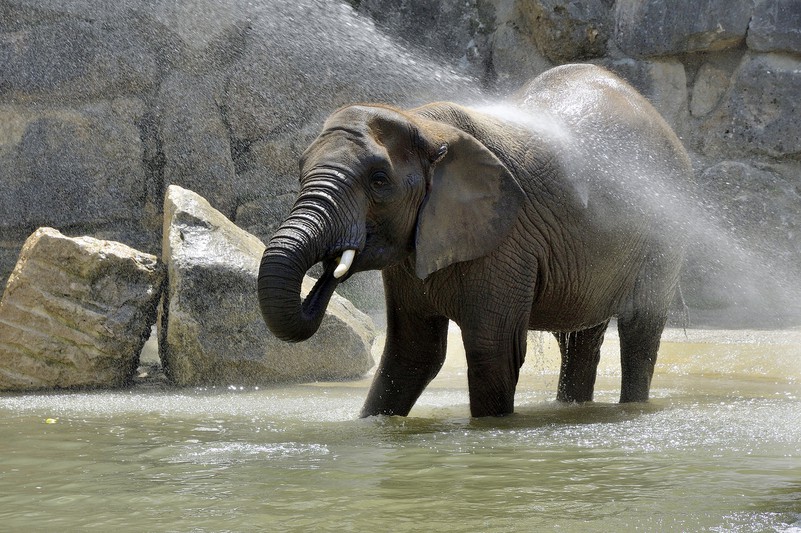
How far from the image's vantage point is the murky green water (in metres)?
3.69

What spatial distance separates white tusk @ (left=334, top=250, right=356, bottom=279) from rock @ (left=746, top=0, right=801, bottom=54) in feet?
25.8

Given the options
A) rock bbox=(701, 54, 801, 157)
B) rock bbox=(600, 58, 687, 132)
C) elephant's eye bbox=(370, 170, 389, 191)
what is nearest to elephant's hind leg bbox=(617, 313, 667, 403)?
elephant's eye bbox=(370, 170, 389, 191)

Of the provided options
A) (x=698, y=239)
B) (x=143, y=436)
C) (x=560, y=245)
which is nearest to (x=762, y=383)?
(x=698, y=239)

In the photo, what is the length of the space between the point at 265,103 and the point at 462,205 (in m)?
6.74

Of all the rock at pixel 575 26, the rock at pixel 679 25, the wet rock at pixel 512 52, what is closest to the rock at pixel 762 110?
the rock at pixel 679 25

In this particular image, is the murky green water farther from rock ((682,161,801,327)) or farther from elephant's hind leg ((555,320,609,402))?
rock ((682,161,801,327))

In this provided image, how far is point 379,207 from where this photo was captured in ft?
17.9

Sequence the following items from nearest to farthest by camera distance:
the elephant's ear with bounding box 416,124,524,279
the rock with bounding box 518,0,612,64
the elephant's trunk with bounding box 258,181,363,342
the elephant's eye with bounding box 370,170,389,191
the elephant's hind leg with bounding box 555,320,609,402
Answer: the elephant's trunk with bounding box 258,181,363,342, the elephant's eye with bounding box 370,170,389,191, the elephant's ear with bounding box 416,124,524,279, the elephant's hind leg with bounding box 555,320,609,402, the rock with bounding box 518,0,612,64

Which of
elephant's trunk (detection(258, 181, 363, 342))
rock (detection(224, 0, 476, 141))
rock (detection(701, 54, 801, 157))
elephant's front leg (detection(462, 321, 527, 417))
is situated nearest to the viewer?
elephant's trunk (detection(258, 181, 363, 342))

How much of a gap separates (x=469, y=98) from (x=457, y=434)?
23.9ft

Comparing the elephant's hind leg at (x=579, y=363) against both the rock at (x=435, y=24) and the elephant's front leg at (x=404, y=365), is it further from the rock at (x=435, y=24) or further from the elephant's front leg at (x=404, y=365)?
the rock at (x=435, y=24)

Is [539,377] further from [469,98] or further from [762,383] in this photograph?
[469,98]

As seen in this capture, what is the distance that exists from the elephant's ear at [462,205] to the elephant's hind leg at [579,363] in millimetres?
1891

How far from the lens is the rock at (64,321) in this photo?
7.77 metres
